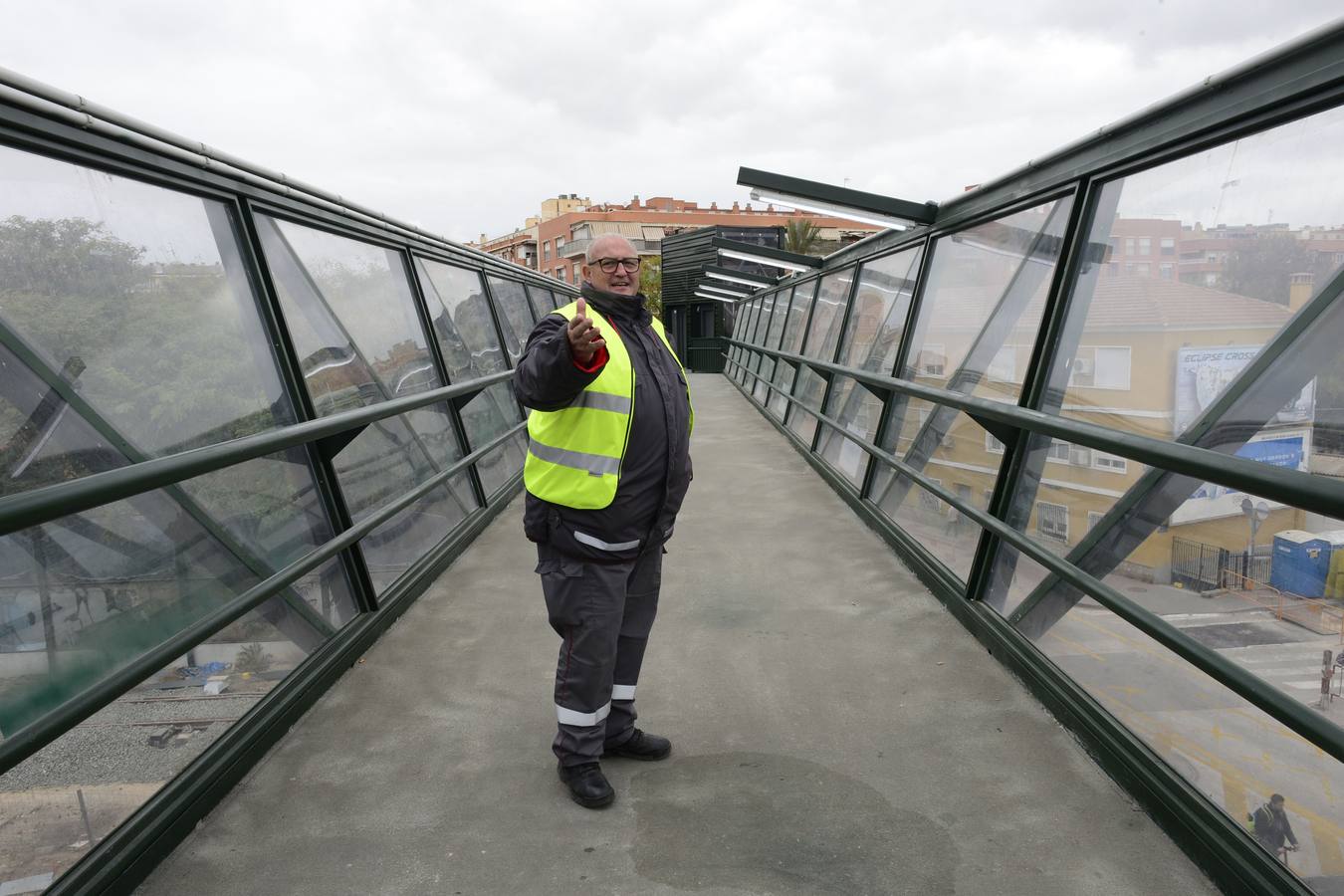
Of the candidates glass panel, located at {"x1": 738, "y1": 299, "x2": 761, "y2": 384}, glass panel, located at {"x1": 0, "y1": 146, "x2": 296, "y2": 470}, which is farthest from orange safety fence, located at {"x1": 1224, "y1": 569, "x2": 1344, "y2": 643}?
glass panel, located at {"x1": 738, "y1": 299, "x2": 761, "y2": 384}

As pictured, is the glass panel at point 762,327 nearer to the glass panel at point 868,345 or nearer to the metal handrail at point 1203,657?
the glass panel at point 868,345

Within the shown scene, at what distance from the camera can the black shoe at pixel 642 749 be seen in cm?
265

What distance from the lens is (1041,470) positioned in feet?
10.9

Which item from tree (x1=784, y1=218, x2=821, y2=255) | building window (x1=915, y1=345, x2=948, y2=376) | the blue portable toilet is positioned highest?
tree (x1=784, y1=218, x2=821, y2=255)

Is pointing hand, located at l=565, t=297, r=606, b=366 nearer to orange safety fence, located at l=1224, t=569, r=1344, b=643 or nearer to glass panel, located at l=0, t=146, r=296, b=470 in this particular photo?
glass panel, located at l=0, t=146, r=296, b=470

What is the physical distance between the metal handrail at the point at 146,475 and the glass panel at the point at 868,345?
12.4ft

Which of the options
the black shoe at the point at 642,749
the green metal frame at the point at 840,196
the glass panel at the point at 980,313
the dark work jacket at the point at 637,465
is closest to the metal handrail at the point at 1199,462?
the glass panel at the point at 980,313

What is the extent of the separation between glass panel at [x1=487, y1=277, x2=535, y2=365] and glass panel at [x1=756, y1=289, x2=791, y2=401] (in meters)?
4.41

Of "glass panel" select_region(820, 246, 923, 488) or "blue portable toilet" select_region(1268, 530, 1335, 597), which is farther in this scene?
"glass panel" select_region(820, 246, 923, 488)

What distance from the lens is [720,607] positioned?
407 cm

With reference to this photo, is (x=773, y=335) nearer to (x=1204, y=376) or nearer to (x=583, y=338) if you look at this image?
(x=1204, y=376)

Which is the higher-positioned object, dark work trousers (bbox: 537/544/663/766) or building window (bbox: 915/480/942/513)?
building window (bbox: 915/480/942/513)

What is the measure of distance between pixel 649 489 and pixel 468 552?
111 inches

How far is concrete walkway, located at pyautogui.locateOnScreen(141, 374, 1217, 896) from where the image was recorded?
2.11m
